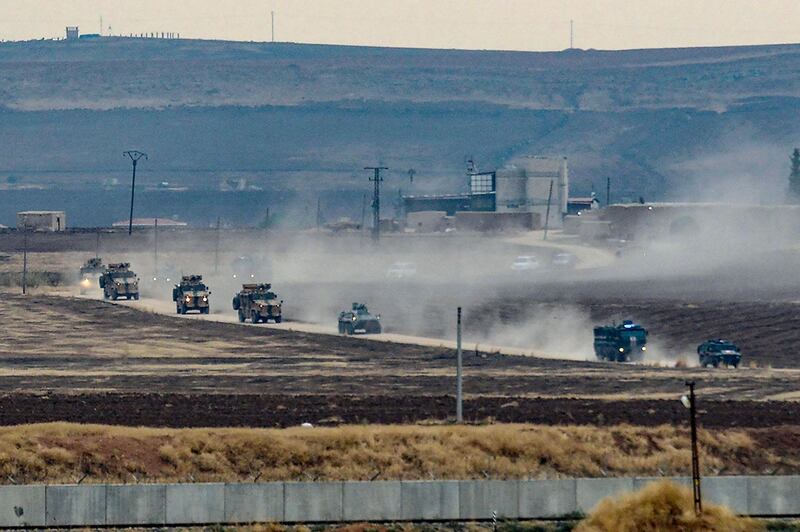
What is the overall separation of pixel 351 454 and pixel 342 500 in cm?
720

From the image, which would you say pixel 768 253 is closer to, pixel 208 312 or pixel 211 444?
pixel 208 312

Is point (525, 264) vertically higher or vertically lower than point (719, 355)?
higher

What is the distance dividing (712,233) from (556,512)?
14963cm

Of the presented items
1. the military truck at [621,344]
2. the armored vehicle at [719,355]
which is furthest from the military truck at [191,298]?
the armored vehicle at [719,355]

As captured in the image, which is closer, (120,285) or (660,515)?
(660,515)

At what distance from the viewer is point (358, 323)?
106m

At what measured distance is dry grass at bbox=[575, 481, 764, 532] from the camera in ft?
140

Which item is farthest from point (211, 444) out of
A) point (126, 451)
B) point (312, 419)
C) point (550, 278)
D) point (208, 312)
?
point (550, 278)

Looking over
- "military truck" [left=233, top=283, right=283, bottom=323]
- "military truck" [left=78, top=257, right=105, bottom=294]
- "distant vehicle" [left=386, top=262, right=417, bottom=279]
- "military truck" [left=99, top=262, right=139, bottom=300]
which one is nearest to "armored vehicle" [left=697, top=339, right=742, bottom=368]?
"military truck" [left=233, top=283, right=283, bottom=323]

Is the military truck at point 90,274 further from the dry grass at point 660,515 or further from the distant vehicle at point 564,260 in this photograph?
the dry grass at point 660,515

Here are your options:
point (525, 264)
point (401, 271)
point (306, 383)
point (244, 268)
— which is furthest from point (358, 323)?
point (244, 268)

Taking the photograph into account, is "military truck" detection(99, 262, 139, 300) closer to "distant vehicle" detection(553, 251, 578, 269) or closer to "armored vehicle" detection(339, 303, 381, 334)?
"armored vehicle" detection(339, 303, 381, 334)

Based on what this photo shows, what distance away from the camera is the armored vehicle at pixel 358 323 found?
4190 inches

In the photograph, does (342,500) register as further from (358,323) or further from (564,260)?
(564,260)
